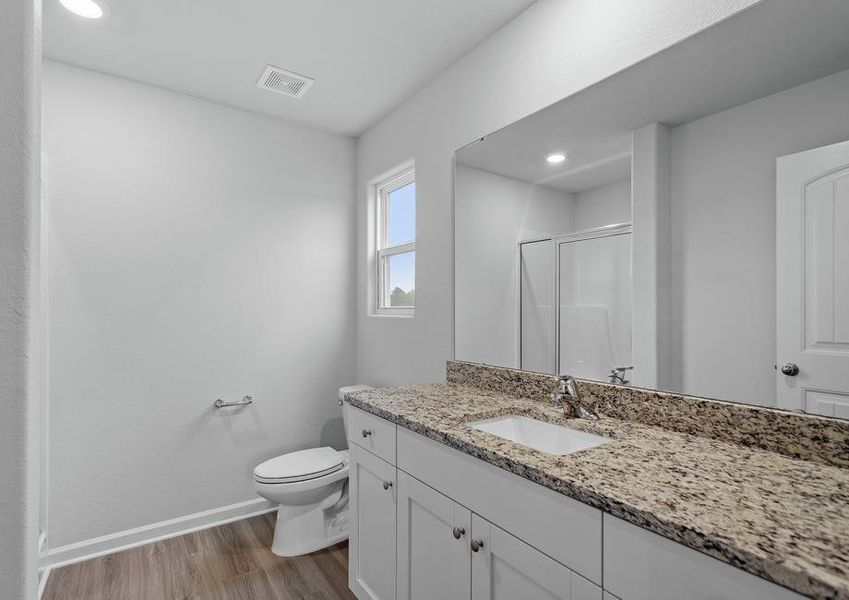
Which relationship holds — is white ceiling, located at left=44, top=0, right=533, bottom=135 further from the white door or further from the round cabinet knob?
the round cabinet knob

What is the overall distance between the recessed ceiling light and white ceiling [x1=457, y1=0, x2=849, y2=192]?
70.4 inches

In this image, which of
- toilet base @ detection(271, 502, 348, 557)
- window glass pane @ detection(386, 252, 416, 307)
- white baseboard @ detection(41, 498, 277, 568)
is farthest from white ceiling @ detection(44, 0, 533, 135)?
white baseboard @ detection(41, 498, 277, 568)

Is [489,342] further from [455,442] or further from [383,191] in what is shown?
[383,191]

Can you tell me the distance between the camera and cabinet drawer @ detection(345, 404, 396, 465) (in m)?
1.58

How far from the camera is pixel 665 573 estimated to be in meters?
0.77

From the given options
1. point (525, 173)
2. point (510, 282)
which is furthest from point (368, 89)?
point (510, 282)

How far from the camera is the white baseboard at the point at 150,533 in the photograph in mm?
2179

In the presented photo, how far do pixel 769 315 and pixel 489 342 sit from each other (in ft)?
3.60

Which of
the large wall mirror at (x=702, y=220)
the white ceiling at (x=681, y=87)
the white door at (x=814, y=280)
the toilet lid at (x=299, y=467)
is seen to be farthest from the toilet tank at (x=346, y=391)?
the white door at (x=814, y=280)

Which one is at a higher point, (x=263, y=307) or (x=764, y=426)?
(x=263, y=307)

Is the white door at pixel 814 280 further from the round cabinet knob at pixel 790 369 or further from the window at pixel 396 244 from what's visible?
the window at pixel 396 244

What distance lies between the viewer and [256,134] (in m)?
2.77

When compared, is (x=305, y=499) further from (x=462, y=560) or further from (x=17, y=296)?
(x=17, y=296)

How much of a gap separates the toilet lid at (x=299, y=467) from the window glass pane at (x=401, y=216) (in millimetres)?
1392
